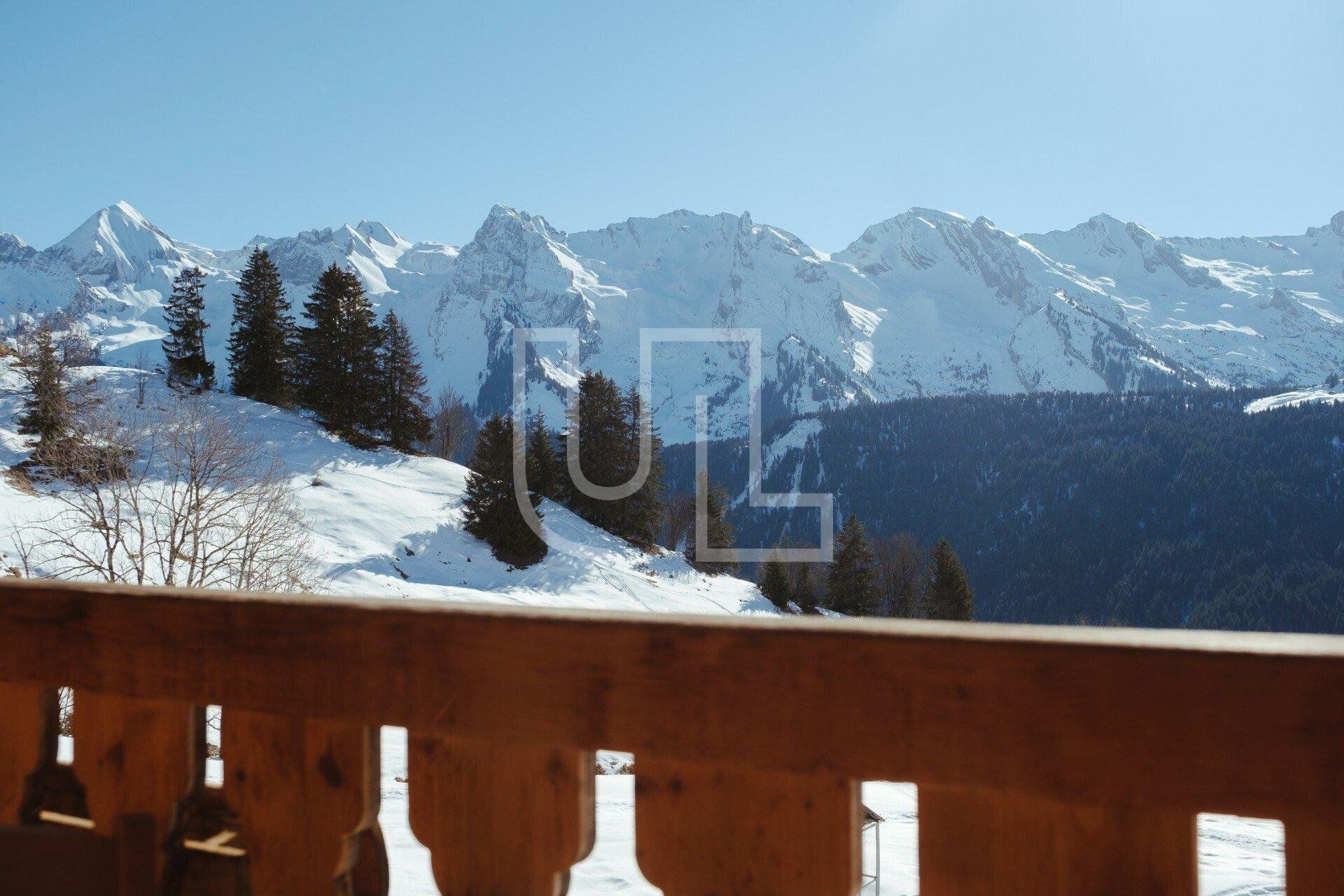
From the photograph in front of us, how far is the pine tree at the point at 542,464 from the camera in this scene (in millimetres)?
32250

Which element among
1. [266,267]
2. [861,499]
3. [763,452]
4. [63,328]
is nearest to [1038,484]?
[861,499]

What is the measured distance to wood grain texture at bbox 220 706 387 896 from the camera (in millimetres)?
1134

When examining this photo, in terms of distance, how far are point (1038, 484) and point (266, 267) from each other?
96459mm

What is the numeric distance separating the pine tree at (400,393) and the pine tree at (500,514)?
740cm

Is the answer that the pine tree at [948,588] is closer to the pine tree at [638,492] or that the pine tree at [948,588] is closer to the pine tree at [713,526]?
the pine tree at [713,526]

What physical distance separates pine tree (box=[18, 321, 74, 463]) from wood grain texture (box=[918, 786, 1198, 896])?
2626cm

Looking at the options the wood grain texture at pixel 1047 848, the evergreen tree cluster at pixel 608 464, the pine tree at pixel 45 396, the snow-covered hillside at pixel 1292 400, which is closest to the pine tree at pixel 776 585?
the evergreen tree cluster at pixel 608 464

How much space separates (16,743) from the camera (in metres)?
1.35

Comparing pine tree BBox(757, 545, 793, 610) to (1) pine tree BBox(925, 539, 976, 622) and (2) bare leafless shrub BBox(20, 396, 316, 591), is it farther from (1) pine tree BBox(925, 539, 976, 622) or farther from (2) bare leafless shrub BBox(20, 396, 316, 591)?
(2) bare leafless shrub BBox(20, 396, 316, 591)

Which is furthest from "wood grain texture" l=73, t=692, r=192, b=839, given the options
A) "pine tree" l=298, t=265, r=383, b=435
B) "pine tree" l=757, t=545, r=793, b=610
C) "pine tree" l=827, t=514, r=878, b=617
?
"pine tree" l=827, t=514, r=878, b=617

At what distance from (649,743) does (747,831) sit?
14 cm

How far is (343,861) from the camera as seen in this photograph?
1154 mm

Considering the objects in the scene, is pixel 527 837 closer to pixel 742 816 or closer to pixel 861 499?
pixel 742 816

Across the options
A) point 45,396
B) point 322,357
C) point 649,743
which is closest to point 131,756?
point 649,743
